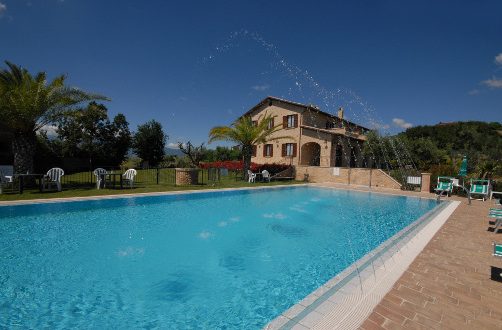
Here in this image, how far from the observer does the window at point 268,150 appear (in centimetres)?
2869

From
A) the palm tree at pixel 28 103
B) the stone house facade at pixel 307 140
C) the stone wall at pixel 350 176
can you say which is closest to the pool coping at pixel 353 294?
the palm tree at pixel 28 103

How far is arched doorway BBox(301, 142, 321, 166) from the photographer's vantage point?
85.9ft

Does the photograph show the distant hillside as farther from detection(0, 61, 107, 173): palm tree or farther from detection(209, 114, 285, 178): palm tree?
detection(0, 61, 107, 173): palm tree

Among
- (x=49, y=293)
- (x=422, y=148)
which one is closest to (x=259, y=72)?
(x=49, y=293)

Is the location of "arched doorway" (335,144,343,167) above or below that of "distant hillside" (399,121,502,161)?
below

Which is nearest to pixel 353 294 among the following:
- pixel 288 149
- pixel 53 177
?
pixel 53 177

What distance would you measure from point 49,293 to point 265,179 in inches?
712

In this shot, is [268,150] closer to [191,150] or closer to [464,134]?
[191,150]

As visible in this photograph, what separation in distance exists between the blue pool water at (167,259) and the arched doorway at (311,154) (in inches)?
601

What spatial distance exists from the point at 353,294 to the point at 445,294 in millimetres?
1270

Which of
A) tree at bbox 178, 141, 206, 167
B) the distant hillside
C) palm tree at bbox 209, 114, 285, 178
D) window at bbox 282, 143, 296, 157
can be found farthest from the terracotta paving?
the distant hillside

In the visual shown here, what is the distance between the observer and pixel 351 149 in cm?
2775

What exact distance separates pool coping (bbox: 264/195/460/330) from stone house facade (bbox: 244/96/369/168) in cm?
1899

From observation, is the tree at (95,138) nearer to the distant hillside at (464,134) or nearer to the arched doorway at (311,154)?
the arched doorway at (311,154)
